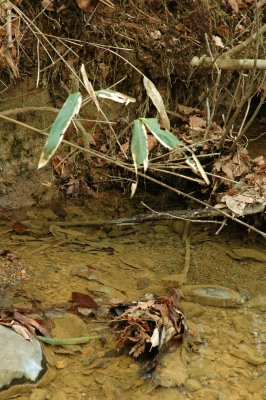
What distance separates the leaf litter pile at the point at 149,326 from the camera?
3.14 m

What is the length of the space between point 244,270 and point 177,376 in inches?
52.6

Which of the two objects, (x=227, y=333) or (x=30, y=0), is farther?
(x=30, y=0)

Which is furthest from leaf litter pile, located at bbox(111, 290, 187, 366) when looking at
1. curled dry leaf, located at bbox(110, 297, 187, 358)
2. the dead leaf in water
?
the dead leaf in water

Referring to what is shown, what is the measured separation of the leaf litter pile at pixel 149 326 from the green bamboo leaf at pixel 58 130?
140cm

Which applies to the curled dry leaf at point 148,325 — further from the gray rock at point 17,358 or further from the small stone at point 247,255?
the small stone at point 247,255

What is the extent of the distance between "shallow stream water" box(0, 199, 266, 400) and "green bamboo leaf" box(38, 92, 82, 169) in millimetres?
1332

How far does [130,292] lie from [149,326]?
555 millimetres

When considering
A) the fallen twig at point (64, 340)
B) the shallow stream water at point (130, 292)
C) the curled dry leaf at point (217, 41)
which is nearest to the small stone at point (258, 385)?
the shallow stream water at point (130, 292)

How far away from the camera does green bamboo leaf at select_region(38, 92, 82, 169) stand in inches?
83.7

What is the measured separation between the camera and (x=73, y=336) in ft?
10.7

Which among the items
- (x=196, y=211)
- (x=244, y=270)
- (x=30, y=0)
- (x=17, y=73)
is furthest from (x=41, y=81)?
(x=244, y=270)

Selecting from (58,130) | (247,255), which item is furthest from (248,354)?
(58,130)

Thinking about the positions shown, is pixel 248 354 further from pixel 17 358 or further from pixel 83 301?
pixel 17 358

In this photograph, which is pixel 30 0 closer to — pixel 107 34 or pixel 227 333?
pixel 107 34
